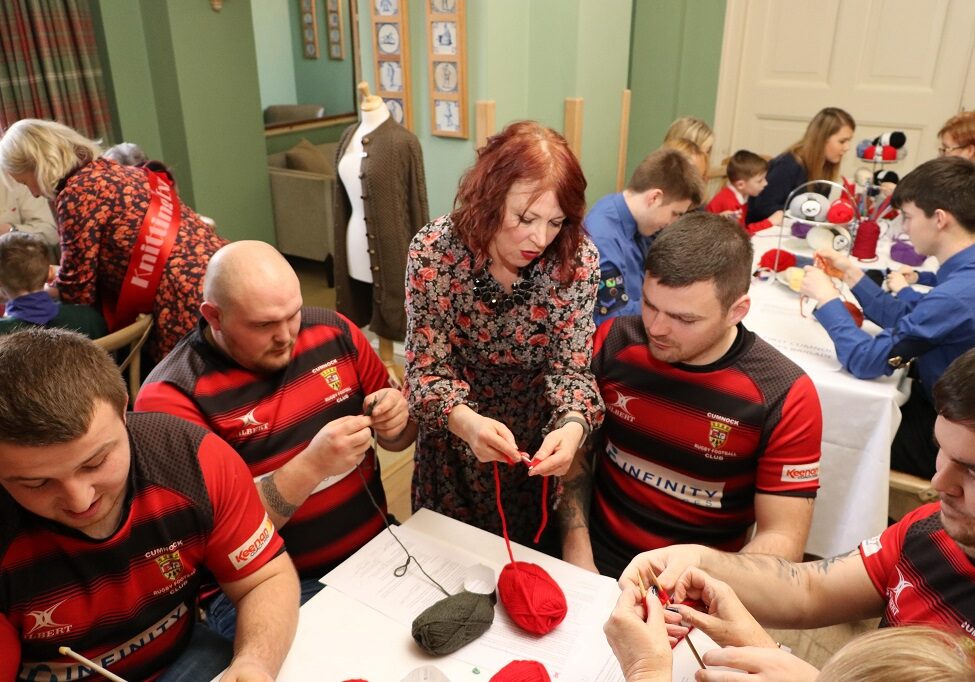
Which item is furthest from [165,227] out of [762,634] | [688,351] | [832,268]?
[832,268]

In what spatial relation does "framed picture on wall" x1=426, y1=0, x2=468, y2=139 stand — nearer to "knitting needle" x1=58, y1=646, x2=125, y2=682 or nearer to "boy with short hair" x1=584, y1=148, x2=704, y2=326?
"boy with short hair" x1=584, y1=148, x2=704, y2=326

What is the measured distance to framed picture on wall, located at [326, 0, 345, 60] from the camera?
686 centimetres

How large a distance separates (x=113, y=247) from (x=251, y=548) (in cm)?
162

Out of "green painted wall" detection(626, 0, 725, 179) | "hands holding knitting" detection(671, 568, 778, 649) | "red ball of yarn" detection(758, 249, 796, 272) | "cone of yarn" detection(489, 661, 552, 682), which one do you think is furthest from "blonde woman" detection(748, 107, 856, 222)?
"cone of yarn" detection(489, 661, 552, 682)

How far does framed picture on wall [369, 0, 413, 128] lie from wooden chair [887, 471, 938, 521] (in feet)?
9.28

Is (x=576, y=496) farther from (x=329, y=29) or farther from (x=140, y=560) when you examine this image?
(x=329, y=29)

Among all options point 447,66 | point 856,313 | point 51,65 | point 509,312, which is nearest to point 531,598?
point 509,312

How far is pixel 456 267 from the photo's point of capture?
163 cm

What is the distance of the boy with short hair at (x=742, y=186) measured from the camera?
3.83 metres

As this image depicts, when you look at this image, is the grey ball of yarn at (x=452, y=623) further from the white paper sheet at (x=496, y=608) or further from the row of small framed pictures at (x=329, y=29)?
the row of small framed pictures at (x=329, y=29)

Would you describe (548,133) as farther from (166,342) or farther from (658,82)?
(658,82)

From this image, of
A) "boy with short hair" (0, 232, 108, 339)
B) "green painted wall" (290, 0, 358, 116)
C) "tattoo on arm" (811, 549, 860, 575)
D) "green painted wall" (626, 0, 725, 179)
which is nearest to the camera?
"tattoo on arm" (811, 549, 860, 575)

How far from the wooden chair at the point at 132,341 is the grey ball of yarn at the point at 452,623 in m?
1.42

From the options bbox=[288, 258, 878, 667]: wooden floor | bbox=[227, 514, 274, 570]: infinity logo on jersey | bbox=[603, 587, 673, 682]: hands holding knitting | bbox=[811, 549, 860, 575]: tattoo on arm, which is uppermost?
bbox=[603, 587, 673, 682]: hands holding knitting
